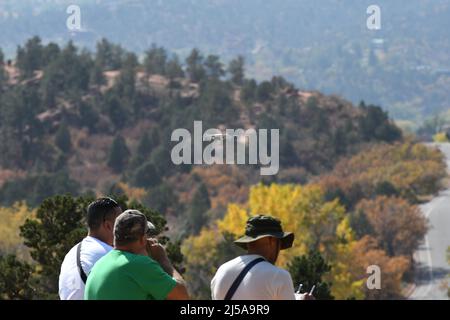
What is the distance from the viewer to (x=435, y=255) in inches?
4006

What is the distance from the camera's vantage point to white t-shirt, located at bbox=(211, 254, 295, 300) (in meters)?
6.96

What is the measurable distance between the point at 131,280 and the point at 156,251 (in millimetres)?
462

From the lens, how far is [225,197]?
112 metres

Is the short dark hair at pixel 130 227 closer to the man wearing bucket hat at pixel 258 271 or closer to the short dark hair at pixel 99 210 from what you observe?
the man wearing bucket hat at pixel 258 271

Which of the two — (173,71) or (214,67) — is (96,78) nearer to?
(173,71)

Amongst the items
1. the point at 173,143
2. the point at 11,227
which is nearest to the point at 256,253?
the point at 11,227

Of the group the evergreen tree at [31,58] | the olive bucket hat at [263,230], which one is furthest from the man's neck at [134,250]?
the evergreen tree at [31,58]

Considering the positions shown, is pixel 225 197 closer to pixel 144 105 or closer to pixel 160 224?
pixel 144 105

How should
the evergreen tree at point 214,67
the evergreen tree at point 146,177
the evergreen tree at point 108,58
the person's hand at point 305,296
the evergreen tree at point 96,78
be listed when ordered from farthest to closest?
the evergreen tree at point 214,67 → the evergreen tree at point 108,58 → the evergreen tree at point 96,78 → the evergreen tree at point 146,177 → the person's hand at point 305,296

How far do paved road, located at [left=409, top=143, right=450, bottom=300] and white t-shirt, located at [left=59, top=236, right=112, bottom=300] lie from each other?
71510 mm

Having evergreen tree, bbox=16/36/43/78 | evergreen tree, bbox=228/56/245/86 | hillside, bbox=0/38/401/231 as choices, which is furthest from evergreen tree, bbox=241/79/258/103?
evergreen tree, bbox=16/36/43/78

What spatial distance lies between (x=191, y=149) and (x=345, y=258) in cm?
5795

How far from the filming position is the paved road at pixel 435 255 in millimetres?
86438

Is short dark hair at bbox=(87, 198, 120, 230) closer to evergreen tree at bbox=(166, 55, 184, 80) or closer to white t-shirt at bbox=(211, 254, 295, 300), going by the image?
white t-shirt at bbox=(211, 254, 295, 300)
